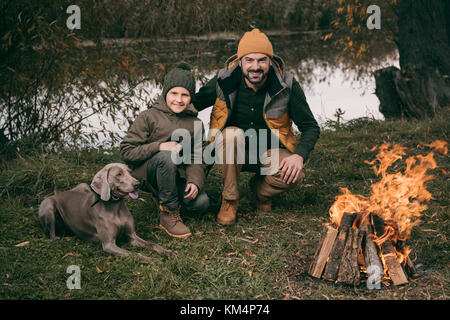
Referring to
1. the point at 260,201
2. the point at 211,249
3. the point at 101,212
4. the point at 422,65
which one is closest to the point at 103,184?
the point at 101,212

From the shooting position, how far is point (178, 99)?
4359 mm

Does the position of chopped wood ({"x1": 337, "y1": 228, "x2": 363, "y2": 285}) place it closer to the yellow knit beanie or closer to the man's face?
the man's face

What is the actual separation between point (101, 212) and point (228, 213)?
50.5 inches

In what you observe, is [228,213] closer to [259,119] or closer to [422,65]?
[259,119]

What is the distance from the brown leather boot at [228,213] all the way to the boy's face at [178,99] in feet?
3.39

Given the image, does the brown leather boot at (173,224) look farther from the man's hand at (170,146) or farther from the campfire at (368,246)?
the campfire at (368,246)

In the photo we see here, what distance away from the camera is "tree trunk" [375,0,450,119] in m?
7.95

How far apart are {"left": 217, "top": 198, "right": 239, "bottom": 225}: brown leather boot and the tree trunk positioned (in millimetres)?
4568

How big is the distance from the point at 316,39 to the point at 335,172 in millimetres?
10470

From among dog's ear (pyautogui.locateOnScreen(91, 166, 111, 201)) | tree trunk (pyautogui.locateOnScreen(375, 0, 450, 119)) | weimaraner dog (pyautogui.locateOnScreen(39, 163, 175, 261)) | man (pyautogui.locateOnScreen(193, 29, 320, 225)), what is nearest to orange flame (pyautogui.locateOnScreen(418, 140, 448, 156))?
tree trunk (pyautogui.locateOnScreen(375, 0, 450, 119))
